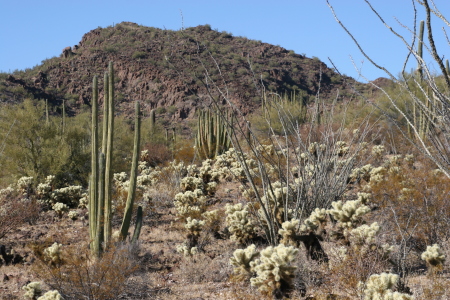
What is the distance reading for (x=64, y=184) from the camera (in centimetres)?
1691

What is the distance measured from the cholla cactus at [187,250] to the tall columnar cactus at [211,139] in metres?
10.5

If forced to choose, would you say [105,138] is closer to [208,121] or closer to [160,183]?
[160,183]

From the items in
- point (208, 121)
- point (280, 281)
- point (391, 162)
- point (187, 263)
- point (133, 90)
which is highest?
point (133, 90)

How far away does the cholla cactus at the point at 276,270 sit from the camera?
14.8ft

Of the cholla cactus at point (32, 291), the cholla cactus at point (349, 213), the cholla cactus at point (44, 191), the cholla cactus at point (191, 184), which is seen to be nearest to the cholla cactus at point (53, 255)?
the cholla cactus at point (32, 291)

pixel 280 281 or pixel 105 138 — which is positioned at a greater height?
pixel 105 138

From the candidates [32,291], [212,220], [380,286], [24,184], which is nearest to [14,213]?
[24,184]

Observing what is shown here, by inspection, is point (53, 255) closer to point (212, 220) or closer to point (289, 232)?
point (212, 220)

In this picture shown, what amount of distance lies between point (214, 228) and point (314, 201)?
277 centimetres

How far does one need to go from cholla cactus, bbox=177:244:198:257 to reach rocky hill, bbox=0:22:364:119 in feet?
126

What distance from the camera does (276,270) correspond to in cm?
450

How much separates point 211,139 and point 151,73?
37754mm

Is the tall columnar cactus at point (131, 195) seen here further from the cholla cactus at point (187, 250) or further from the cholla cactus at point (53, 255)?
the cholla cactus at point (53, 255)

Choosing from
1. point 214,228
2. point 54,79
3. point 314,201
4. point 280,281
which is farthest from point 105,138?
point 54,79
